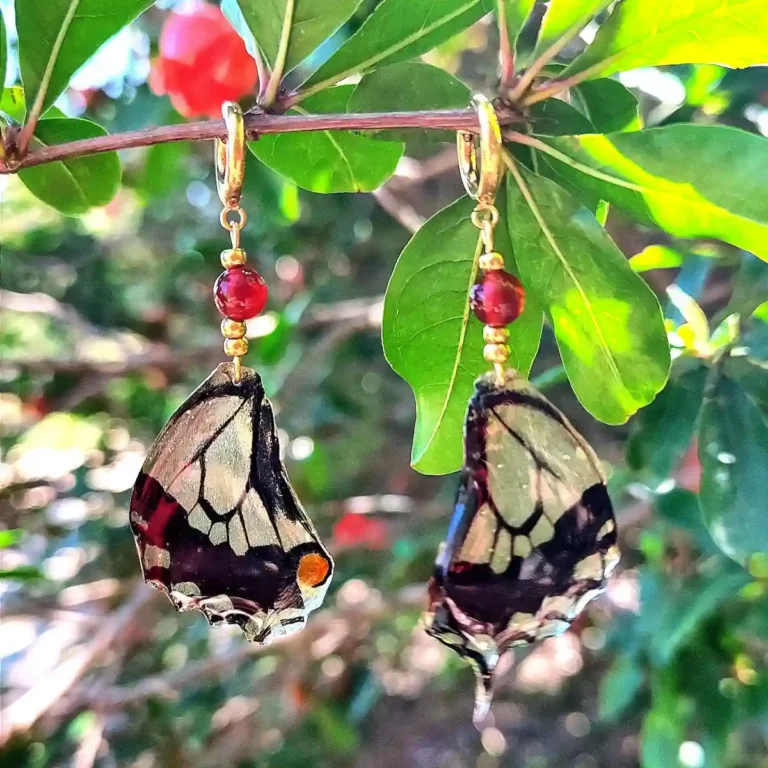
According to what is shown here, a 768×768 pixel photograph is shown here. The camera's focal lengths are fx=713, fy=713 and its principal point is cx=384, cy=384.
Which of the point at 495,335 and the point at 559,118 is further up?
→ the point at 559,118

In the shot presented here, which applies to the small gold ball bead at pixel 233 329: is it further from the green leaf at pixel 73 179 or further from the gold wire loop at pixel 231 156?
the green leaf at pixel 73 179

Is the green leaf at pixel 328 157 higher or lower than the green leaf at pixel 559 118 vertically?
lower

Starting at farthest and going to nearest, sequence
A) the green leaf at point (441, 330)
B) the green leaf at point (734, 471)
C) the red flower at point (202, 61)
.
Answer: the red flower at point (202, 61) < the green leaf at point (734, 471) < the green leaf at point (441, 330)

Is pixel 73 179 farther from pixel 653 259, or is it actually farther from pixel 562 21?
pixel 653 259

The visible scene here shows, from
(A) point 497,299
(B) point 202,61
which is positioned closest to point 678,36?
(A) point 497,299

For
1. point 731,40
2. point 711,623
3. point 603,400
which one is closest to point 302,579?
point 603,400

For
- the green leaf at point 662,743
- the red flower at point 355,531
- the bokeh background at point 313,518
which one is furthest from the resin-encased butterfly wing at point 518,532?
the red flower at point 355,531

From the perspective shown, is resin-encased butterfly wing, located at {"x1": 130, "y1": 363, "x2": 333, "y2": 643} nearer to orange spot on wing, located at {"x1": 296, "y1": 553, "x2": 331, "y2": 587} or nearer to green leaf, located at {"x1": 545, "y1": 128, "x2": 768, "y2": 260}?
orange spot on wing, located at {"x1": 296, "y1": 553, "x2": 331, "y2": 587}
